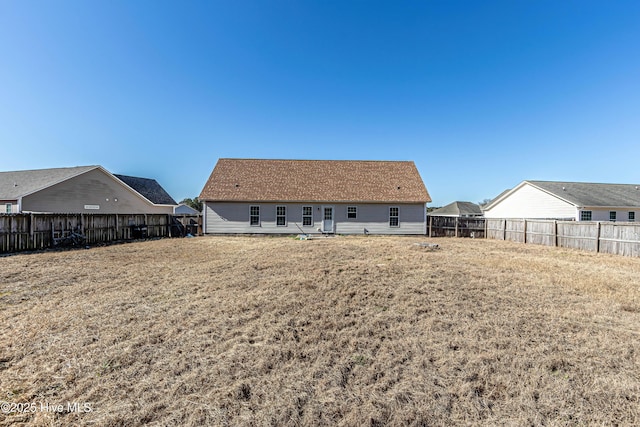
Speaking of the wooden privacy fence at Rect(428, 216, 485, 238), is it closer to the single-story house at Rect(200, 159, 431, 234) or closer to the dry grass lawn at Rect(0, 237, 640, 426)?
the single-story house at Rect(200, 159, 431, 234)

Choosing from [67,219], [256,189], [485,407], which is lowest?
[485,407]

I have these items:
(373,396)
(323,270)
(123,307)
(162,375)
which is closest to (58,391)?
(162,375)

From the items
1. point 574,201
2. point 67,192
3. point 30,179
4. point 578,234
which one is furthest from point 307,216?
point 30,179

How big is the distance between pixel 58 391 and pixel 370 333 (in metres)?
3.59

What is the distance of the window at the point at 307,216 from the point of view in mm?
18562

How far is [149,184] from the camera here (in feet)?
105

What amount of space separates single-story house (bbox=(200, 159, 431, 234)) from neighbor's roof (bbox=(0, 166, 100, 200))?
466 inches

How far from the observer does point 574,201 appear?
21000 mm

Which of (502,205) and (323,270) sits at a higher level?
(502,205)

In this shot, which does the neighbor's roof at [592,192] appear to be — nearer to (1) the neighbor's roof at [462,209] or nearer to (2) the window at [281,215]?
(1) the neighbor's roof at [462,209]

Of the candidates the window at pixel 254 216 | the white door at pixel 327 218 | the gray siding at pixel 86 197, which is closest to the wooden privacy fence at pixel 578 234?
the white door at pixel 327 218

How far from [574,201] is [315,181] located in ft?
65.9

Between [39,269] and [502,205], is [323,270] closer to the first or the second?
[39,269]

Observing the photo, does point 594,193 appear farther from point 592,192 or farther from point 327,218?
point 327,218
